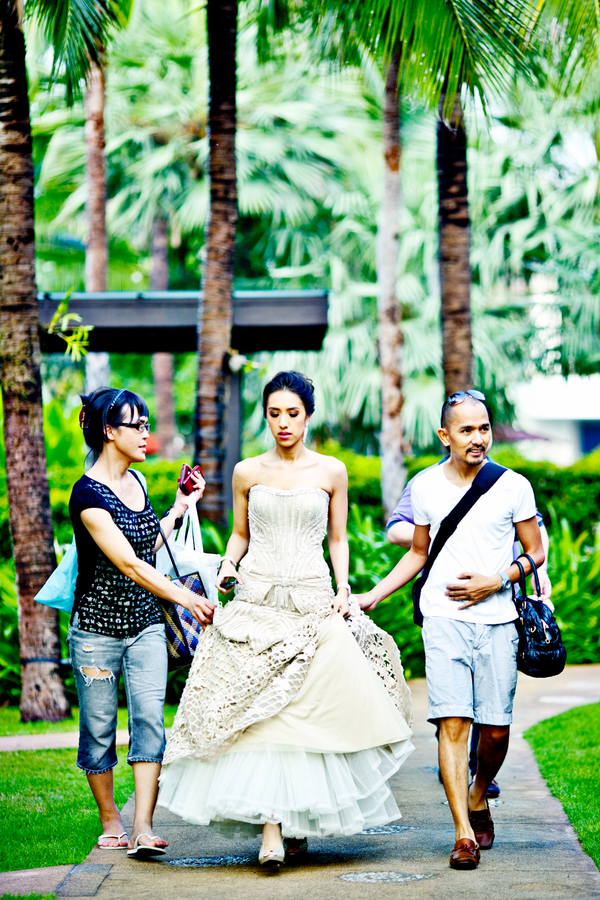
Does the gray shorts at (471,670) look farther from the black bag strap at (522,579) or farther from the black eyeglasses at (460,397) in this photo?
the black eyeglasses at (460,397)

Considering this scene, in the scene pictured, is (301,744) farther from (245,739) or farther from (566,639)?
(566,639)

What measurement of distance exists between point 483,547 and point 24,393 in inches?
159

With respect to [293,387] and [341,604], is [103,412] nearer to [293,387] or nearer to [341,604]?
[293,387]

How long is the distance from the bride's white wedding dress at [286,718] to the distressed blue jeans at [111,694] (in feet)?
0.56

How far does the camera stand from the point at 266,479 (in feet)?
14.4

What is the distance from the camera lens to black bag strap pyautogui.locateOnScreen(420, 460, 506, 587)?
420 centimetres

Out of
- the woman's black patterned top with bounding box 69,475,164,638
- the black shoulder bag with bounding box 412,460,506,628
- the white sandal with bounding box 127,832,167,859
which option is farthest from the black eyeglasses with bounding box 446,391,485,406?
the white sandal with bounding box 127,832,167,859

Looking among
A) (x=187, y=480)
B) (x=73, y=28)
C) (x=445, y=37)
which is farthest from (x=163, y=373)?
(x=187, y=480)

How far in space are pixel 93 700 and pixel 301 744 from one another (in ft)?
3.09

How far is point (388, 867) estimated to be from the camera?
3.93 meters

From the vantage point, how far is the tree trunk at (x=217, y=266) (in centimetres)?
866

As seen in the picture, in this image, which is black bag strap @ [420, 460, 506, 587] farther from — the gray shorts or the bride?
the bride

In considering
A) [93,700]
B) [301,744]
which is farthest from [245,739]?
[93,700]
